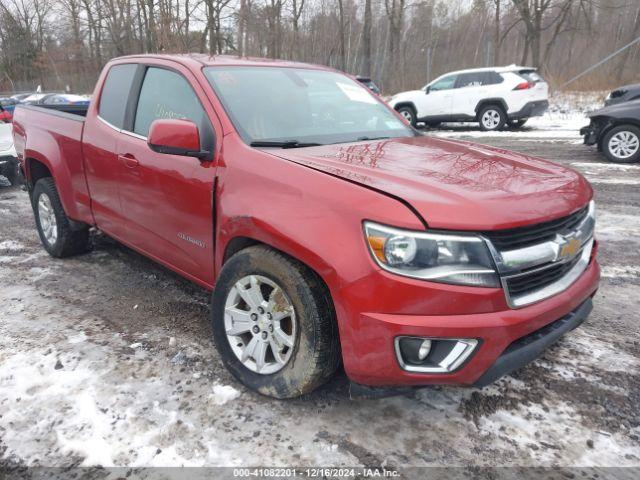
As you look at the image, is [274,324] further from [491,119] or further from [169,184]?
[491,119]

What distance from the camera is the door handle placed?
10.7ft

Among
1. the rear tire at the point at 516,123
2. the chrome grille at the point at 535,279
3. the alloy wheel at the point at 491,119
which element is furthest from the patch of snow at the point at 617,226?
the rear tire at the point at 516,123

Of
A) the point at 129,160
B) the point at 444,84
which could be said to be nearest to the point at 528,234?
the point at 129,160

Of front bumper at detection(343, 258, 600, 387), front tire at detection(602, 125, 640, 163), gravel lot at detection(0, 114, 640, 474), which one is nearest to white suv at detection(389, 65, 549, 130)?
front tire at detection(602, 125, 640, 163)

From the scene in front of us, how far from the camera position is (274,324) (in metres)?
2.43

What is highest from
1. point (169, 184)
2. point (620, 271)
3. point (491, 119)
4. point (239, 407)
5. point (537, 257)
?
point (491, 119)

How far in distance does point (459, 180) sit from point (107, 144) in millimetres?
2637

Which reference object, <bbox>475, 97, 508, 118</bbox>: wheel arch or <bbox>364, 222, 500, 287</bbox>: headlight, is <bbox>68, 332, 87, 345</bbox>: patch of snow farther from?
<bbox>475, 97, 508, 118</bbox>: wheel arch

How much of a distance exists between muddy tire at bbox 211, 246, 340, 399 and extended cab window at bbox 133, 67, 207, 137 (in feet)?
3.15

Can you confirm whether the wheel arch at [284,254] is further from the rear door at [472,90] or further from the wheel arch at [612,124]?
the rear door at [472,90]

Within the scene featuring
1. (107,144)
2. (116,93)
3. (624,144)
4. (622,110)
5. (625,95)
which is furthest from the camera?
(625,95)

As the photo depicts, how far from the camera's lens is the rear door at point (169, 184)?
9.21 feet

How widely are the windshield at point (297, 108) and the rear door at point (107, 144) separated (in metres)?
0.99

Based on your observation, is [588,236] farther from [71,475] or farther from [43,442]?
[43,442]
